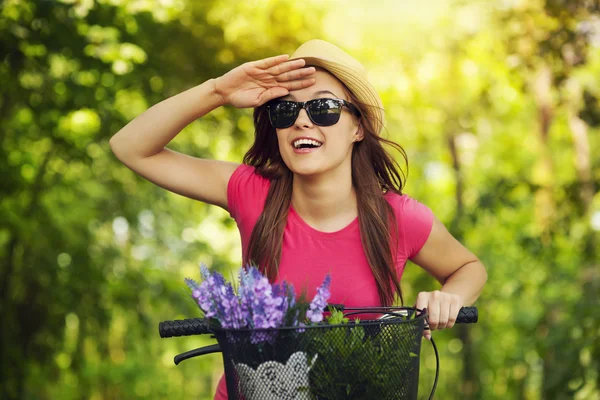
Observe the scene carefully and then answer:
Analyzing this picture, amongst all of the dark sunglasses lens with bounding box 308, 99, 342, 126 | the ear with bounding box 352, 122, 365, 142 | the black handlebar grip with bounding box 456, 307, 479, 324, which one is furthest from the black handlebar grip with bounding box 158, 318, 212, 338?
the ear with bounding box 352, 122, 365, 142

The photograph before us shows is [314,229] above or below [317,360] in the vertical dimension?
above

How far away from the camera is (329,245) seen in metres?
2.97

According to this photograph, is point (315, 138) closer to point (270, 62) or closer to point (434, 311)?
point (270, 62)

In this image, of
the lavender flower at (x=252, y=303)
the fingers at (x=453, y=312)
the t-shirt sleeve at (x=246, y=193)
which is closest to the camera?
the lavender flower at (x=252, y=303)

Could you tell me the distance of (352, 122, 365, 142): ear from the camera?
3.17 m

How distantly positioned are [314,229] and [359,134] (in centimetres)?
43

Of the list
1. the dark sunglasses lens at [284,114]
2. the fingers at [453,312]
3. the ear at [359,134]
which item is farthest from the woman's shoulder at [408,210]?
the fingers at [453,312]

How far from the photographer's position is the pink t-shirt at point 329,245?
2.92 metres

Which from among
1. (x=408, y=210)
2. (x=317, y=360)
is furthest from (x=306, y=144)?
(x=317, y=360)

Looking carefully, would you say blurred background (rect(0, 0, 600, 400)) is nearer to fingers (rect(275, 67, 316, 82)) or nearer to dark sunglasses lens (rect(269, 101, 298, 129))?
dark sunglasses lens (rect(269, 101, 298, 129))

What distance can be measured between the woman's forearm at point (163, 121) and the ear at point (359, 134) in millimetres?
522

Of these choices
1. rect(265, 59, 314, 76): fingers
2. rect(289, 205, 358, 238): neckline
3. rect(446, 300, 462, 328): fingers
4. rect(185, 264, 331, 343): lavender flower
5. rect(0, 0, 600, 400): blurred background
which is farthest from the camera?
rect(0, 0, 600, 400): blurred background

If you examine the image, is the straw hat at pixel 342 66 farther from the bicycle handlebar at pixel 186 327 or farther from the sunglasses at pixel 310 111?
the bicycle handlebar at pixel 186 327

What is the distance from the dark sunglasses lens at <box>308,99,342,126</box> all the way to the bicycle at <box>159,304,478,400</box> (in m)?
0.95
